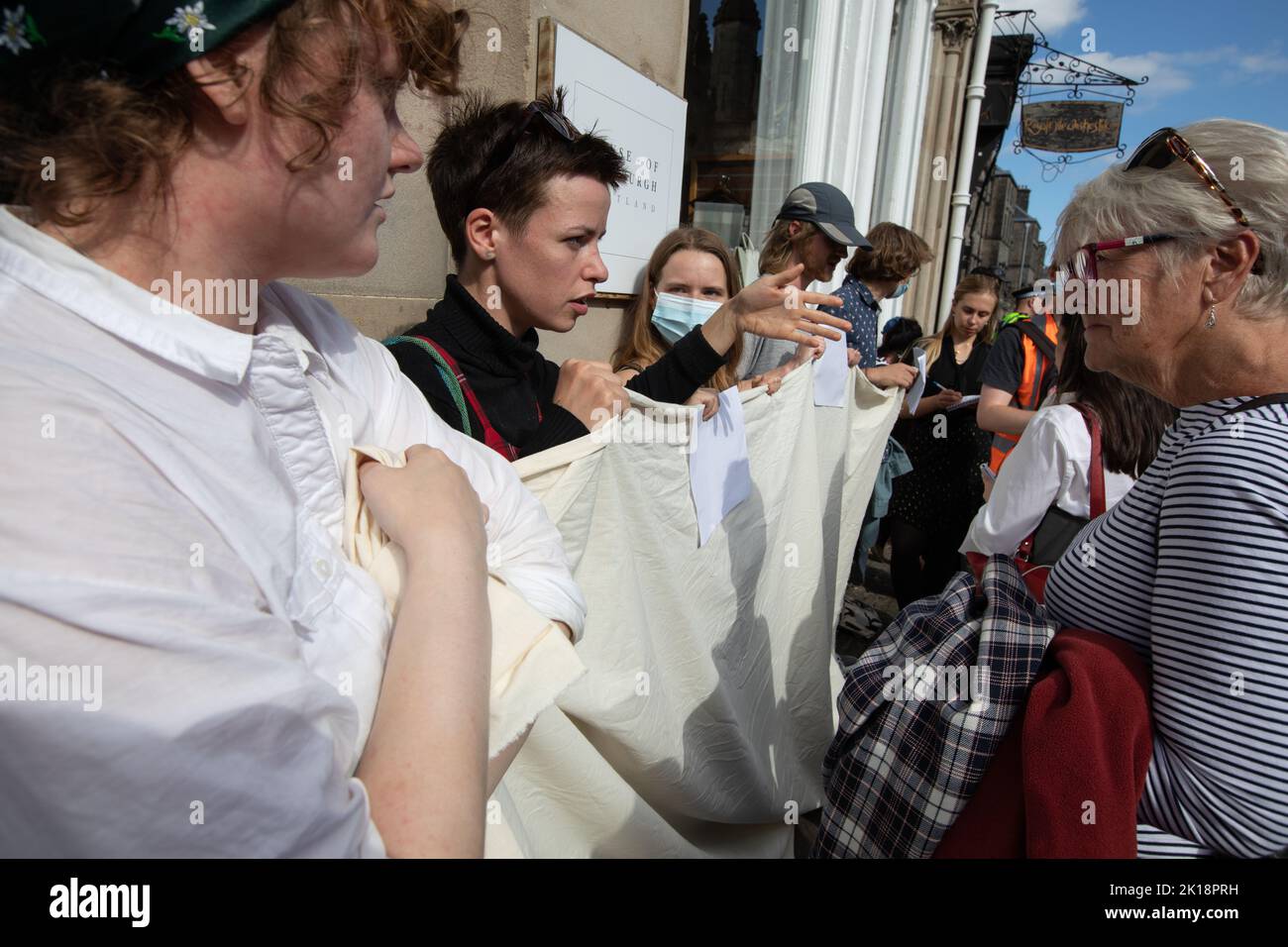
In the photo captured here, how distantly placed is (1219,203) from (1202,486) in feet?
1.88

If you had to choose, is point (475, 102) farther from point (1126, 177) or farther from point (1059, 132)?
point (1059, 132)

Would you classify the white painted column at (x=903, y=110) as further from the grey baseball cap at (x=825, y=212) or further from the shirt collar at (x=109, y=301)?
the shirt collar at (x=109, y=301)

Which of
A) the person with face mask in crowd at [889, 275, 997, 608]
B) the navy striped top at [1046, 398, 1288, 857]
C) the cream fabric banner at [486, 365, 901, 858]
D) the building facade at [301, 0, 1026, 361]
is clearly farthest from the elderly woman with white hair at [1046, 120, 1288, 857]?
the person with face mask in crowd at [889, 275, 997, 608]

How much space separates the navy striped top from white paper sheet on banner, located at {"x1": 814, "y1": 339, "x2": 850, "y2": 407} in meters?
1.82

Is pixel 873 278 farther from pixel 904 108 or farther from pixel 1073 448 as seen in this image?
pixel 904 108

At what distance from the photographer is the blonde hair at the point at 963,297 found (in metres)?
5.13

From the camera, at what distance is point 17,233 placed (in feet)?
2.19

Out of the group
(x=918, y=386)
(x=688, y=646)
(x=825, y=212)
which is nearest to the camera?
(x=688, y=646)

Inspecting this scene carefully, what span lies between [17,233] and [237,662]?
17.4 inches

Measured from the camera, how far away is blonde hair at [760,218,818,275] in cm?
387

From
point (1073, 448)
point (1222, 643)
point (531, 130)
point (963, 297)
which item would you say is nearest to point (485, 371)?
point (531, 130)

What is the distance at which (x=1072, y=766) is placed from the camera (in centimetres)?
122

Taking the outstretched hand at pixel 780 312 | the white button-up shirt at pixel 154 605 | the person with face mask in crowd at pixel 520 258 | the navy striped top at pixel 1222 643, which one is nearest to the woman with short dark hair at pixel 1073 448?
the outstretched hand at pixel 780 312

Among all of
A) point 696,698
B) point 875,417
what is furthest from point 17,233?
point 875,417
